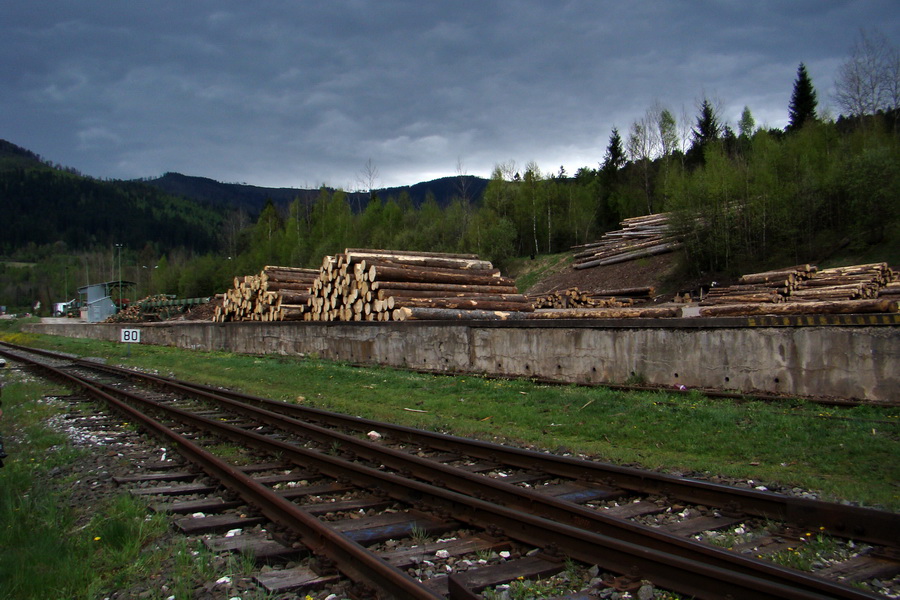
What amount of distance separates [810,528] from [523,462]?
292 centimetres

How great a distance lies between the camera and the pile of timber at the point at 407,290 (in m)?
19.2

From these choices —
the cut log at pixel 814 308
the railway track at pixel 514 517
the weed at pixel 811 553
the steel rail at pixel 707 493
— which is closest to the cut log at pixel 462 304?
the cut log at pixel 814 308

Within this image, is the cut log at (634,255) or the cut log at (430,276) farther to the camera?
the cut log at (634,255)

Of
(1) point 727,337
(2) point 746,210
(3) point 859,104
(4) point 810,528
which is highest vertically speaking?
(3) point 859,104

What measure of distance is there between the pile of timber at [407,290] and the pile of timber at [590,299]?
925 cm

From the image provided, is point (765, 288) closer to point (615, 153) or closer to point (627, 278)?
point (627, 278)

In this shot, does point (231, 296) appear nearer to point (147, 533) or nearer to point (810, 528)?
point (147, 533)

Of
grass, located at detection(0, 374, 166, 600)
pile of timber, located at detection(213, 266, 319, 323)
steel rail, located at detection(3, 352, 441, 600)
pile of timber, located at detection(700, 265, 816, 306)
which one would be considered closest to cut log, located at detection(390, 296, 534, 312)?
pile of timber, located at detection(213, 266, 319, 323)

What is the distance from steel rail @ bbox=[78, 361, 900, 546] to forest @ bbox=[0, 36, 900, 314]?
3094 cm

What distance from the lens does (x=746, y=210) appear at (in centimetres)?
3678

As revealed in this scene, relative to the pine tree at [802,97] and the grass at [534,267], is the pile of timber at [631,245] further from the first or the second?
the pine tree at [802,97]

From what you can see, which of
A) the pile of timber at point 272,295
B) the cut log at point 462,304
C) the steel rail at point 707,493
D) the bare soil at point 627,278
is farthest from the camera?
the bare soil at point 627,278

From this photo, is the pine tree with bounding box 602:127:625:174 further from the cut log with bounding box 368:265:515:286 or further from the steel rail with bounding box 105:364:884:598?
the steel rail with bounding box 105:364:884:598

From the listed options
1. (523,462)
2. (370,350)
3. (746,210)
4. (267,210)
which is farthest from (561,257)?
(267,210)
